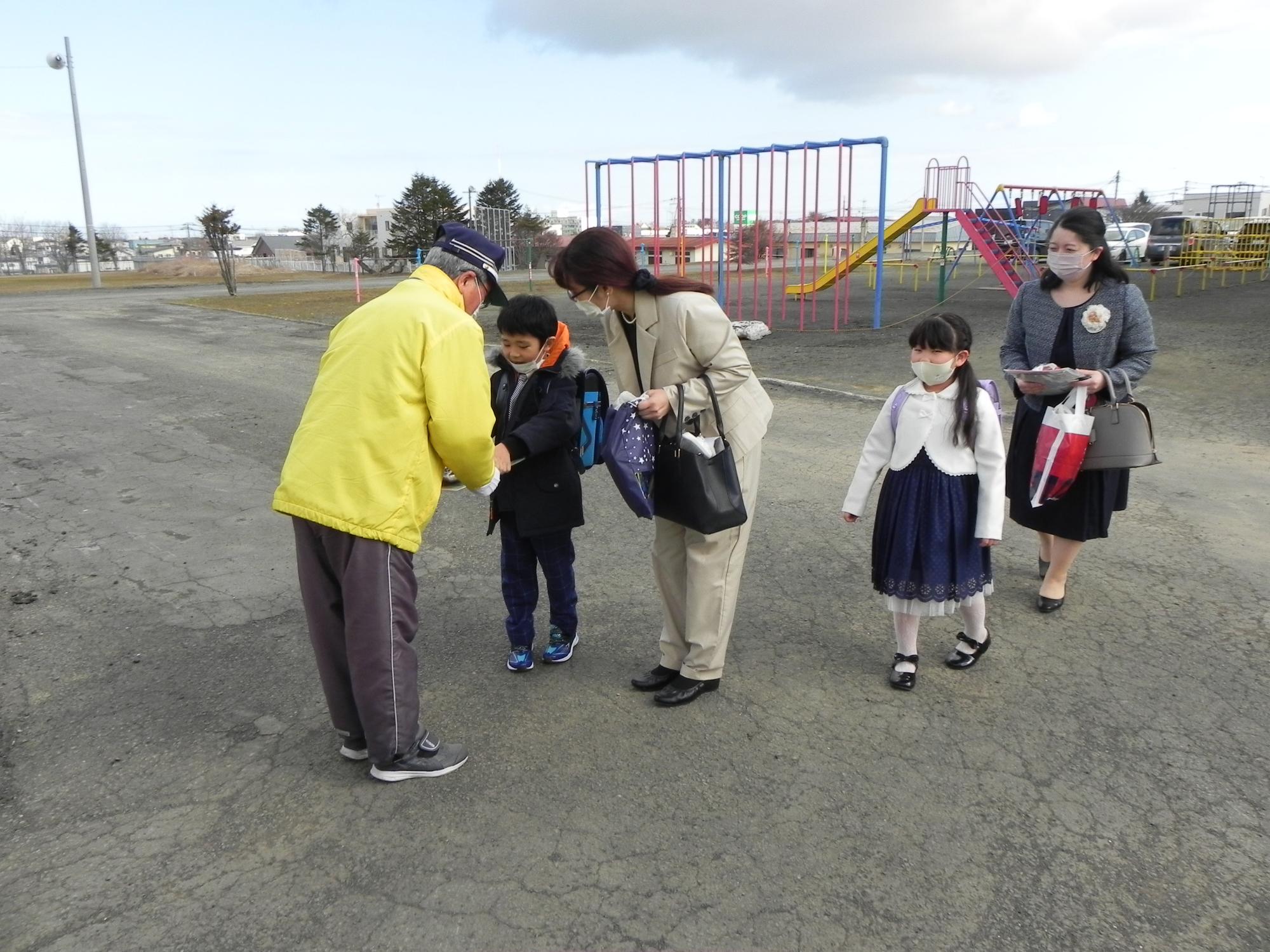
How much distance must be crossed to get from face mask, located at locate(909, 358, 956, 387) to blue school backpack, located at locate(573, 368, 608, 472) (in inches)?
46.6

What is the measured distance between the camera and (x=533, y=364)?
353cm

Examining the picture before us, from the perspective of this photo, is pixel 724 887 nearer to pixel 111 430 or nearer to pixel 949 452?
pixel 949 452

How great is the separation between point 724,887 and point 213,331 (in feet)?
55.2

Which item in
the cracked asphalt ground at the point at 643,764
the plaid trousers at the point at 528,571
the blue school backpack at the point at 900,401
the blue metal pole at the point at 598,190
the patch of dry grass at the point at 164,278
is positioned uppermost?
the blue metal pole at the point at 598,190

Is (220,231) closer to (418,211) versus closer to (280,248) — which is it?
(418,211)

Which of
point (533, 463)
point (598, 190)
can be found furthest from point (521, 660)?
point (598, 190)

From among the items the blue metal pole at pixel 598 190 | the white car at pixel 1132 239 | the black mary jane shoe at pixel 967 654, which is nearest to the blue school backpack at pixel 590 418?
the black mary jane shoe at pixel 967 654

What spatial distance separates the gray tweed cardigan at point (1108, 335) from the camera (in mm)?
3930

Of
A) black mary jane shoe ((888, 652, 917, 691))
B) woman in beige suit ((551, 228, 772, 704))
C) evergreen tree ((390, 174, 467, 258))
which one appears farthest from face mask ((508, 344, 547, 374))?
evergreen tree ((390, 174, 467, 258))

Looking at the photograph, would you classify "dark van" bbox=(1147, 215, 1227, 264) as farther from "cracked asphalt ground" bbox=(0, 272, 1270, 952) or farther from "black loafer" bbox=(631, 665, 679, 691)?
"black loafer" bbox=(631, 665, 679, 691)

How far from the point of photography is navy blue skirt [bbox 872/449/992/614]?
343 cm

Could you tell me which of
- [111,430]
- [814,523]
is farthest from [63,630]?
[111,430]

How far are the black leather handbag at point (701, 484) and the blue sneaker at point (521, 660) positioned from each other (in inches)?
37.3

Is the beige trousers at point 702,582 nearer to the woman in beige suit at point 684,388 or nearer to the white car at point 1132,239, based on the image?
the woman in beige suit at point 684,388
